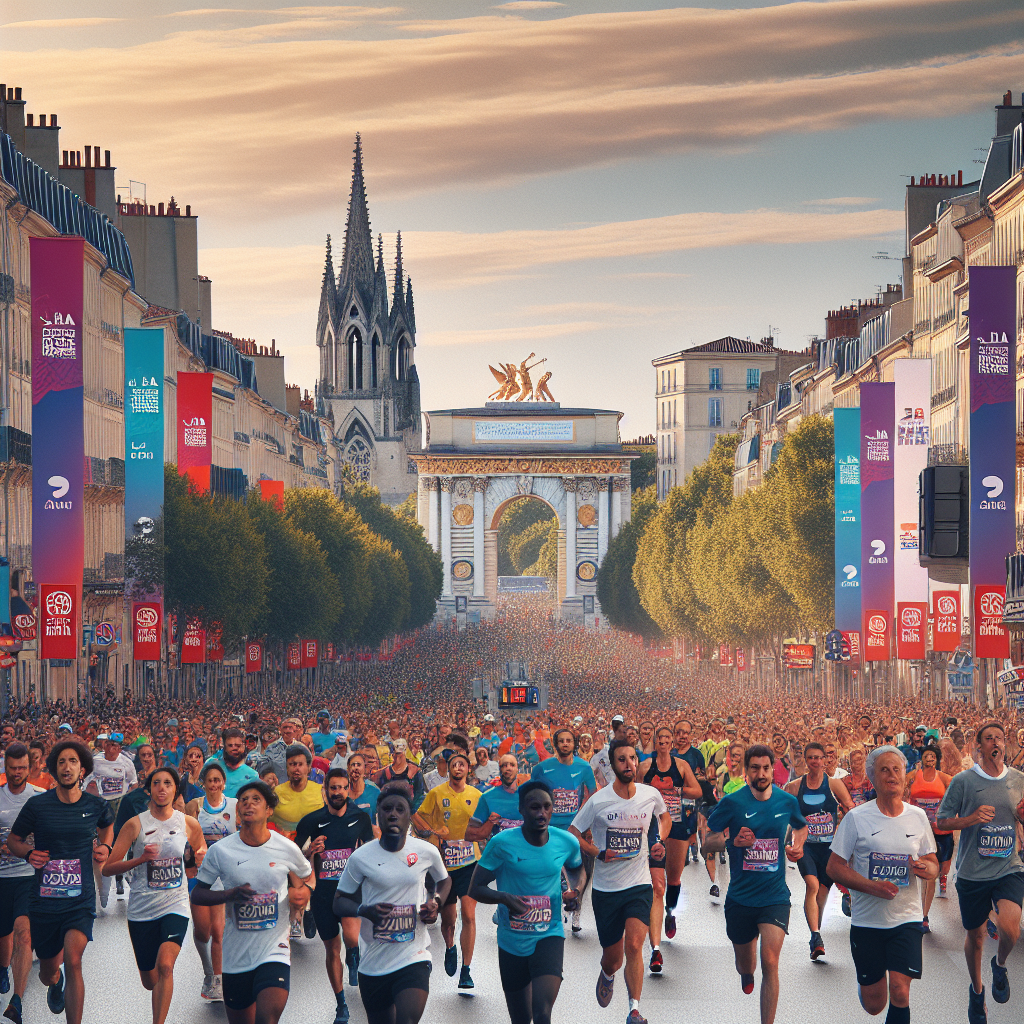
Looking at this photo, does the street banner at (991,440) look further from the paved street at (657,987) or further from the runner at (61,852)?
the runner at (61,852)

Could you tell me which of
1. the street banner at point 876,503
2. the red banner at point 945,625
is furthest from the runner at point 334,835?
the street banner at point 876,503

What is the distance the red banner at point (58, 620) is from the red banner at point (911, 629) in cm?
1683

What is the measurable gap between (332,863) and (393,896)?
136 inches

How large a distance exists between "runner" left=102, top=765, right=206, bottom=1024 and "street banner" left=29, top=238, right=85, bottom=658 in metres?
22.7

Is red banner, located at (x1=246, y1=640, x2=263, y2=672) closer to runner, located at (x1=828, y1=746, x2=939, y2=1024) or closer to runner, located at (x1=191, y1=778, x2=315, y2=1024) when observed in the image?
runner, located at (x1=191, y1=778, x2=315, y2=1024)

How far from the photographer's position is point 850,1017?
13406 millimetres

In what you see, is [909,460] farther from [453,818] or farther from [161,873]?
[161,873]

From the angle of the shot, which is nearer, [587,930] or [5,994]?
[5,994]

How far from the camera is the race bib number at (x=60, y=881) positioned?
13070mm

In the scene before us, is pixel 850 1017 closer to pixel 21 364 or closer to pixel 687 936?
pixel 687 936

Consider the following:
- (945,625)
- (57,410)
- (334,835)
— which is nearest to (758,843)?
(334,835)

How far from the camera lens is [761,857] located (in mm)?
13406

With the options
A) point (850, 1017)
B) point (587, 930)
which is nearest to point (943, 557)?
point (587, 930)

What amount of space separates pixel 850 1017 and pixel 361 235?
567ft
